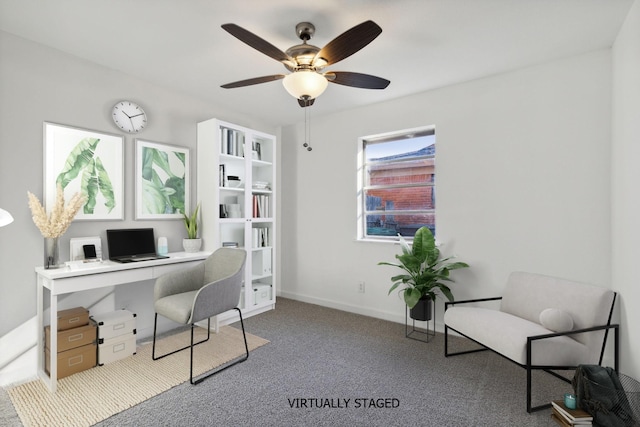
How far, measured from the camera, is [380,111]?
3.78 meters

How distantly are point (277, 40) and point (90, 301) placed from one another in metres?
2.71

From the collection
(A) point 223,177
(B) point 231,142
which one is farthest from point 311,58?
(A) point 223,177

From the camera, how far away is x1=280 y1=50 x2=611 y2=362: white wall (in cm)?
261

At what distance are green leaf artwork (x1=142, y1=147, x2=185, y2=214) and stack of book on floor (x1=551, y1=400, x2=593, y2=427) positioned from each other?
11.5 feet

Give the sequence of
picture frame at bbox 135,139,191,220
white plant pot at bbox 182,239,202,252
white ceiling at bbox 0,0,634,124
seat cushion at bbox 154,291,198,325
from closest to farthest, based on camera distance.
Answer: white ceiling at bbox 0,0,634,124
seat cushion at bbox 154,291,198,325
picture frame at bbox 135,139,191,220
white plant pot at bbox 182,239,202,252

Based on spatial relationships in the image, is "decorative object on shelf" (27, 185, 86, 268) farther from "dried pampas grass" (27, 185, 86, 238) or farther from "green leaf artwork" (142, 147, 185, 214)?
"green leaf artwork" (142, 147, 185, 214)

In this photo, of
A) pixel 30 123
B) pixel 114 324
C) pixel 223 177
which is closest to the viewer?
pixel 30 123

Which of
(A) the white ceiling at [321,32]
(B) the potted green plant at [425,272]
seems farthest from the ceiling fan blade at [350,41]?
(B) the potted green plant at [425,272]

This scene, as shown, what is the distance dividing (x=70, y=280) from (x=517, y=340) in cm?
307

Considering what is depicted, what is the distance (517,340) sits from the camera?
2.02 metres

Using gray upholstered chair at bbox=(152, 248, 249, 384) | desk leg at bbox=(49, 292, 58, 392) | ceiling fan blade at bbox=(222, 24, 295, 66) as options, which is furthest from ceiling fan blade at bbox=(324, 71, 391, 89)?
desk leg at bbox=(49, 292, 58, 392)

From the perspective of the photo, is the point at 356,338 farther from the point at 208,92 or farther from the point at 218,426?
the point at 208,92

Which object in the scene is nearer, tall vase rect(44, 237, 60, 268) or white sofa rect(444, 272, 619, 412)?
white sofa rect(444, 272, 619, 412)

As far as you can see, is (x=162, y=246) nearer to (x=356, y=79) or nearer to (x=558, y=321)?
(x=356, y=79)
